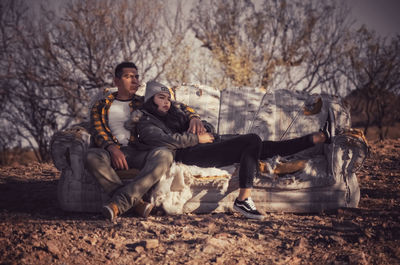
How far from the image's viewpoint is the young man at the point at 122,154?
2.31 meters

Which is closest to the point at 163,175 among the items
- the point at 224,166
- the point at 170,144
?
the point at 170,144

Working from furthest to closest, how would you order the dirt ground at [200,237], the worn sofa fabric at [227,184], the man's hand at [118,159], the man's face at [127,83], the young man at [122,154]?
the man's face at [127,83]
the worn sofa fabric at [227,184]
the man's hand at [118,159]
the young man at [122,154]
the dirt ground at [200,237]

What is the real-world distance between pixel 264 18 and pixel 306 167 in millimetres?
6572

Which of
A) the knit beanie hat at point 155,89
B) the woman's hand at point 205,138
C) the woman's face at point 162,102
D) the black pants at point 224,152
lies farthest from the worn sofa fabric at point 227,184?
the knit beanie hat at point 155,89

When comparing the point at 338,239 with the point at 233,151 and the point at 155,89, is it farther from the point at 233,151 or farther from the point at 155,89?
the point at 155,89

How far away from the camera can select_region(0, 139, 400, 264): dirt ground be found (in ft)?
5.88

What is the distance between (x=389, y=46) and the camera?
797 cm

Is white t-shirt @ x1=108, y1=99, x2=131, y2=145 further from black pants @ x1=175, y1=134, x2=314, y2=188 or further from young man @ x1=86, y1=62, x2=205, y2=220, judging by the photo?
black pants @ x1=175, y1=134, x2=314, y2=188

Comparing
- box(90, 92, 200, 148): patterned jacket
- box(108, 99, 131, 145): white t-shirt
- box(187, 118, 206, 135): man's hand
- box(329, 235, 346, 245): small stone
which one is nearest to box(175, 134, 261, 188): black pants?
box(187, 118, 206, 135): man's hand

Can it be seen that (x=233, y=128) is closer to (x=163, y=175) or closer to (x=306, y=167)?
(x=306, y=167)

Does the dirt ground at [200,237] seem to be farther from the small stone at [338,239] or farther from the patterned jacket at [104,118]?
the patterned jacket at [104,118]

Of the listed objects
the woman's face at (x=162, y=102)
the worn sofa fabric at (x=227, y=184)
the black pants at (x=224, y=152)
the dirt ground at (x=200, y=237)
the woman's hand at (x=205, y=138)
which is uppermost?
the woman's face at (x=162, y=102)

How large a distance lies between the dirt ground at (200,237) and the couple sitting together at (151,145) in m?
0.21

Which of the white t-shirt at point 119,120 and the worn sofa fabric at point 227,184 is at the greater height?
the white t-shirt at point 119,120
